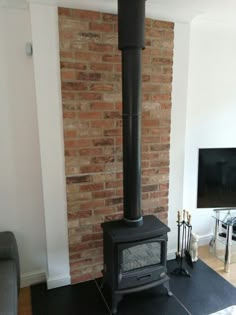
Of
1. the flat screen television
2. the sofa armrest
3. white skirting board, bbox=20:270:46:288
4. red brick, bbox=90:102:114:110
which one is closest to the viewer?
the sofa armrest

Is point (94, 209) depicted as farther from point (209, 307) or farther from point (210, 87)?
point (210, 87)

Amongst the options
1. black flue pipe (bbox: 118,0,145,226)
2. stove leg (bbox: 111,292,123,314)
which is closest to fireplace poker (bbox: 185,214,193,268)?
black flue pipe (bbox: 118,0,145,226)

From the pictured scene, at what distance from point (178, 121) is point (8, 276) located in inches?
74.4

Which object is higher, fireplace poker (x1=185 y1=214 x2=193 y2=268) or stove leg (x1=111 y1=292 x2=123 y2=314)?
fireplace poker (x1=185 y1=214 x2=193 y2=268)

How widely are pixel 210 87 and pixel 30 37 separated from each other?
176cm

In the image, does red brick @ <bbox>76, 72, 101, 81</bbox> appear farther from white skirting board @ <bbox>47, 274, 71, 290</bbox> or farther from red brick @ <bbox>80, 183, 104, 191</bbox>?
white skirting board @ <bbox>47, 274, 71, 290</bbox>

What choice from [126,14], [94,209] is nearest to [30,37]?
[126,14]

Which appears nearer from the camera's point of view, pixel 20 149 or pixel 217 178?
pixel 20 149

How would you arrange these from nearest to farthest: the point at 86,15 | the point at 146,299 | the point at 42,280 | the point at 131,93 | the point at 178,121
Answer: the point at 131,93 → the point at 86,15 → the point at 146,299 → the point at 42,280 → the point at 178,121

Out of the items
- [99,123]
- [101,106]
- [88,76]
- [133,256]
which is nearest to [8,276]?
[133,256]

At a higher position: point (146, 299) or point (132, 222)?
point (132, 222)

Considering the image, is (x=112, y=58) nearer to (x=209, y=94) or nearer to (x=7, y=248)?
(x=209, y=94)

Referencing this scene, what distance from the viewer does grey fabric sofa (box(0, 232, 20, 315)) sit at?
1.53 m

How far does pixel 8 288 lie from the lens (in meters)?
1.65
